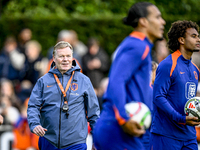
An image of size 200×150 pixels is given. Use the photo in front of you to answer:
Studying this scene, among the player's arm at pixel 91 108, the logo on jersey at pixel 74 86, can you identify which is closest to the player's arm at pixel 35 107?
the logo on jersey at pixel 74 86

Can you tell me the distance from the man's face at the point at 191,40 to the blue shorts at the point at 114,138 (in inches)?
84.3

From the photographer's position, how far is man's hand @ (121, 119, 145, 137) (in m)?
4.00

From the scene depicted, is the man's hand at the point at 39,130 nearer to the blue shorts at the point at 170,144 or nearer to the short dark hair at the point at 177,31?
the blue shorts at the point at 170,144

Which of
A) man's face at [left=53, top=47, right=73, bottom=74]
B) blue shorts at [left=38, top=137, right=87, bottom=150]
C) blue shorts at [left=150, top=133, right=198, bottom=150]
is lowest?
blue shorts at [left=38, top=137, right=87, bottom=150]

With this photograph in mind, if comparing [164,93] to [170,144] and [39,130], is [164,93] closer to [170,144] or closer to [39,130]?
[170,144]

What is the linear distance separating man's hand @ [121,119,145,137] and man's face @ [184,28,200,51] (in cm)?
229

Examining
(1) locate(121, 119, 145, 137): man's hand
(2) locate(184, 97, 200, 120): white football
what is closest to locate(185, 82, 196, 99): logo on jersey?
(2) locate(184, 97, 200, 120): white football

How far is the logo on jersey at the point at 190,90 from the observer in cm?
569

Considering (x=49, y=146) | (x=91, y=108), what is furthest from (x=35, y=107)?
(x=91, y=108)

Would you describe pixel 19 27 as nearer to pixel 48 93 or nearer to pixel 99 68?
pixel 99 68

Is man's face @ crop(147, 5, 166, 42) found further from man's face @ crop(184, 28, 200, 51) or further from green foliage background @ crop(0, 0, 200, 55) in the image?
green foliage background @ crop(0, 0, 200, 55)

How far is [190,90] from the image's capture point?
5.74 metres

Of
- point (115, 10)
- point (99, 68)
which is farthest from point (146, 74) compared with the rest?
point (115, 10)

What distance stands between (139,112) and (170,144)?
1.62m
